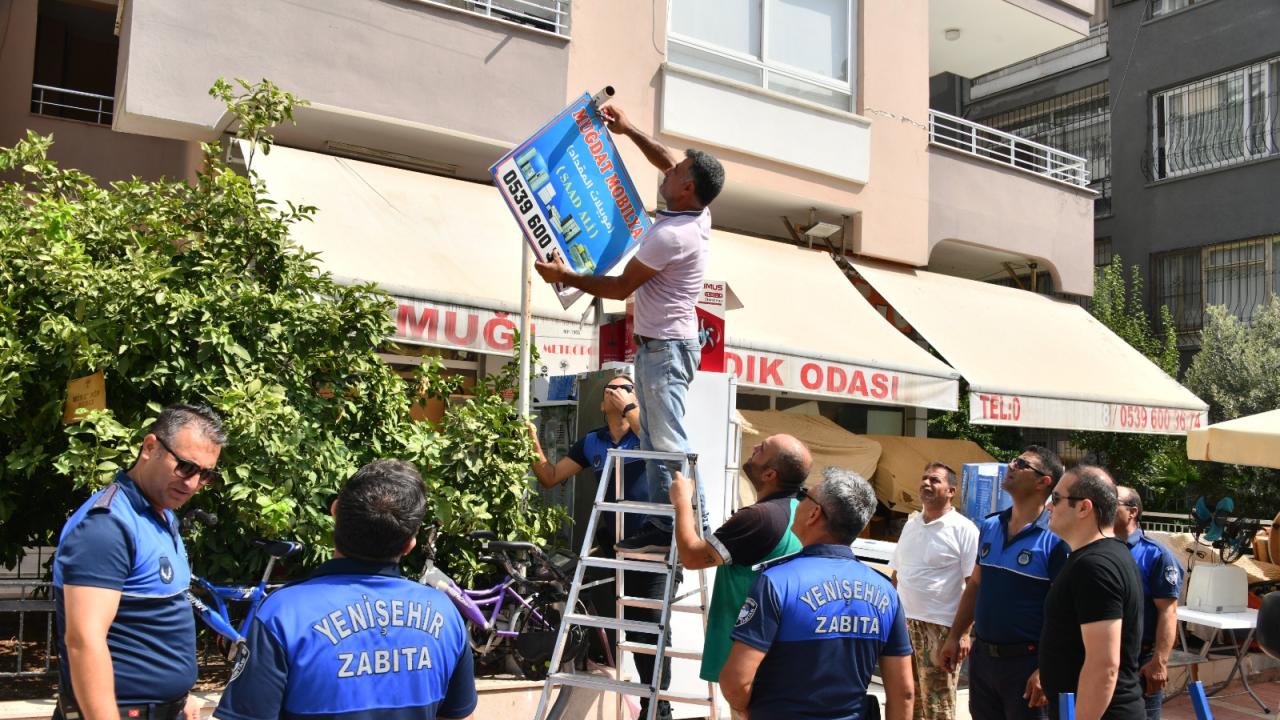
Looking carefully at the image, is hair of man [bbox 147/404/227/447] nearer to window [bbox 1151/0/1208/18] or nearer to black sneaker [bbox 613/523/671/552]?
black sneaker [bbox 613/523/671/552]

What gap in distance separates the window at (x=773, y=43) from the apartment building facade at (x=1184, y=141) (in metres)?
9.86

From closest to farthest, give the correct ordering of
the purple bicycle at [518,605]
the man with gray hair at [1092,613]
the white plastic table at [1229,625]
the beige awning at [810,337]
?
the man with gray hair at [1092,613], the purple bicycle at [518,605], the white plastic table at [1229,625], the beige awning at [810,337]


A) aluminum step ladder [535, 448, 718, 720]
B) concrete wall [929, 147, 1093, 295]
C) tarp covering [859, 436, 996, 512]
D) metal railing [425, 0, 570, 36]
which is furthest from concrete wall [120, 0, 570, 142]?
aluminum step ladder [535, 448, 718, 720]

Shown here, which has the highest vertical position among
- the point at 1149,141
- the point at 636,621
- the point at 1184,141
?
the point at 1149,141

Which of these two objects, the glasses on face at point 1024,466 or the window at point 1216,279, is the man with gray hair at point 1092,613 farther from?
the window at point 1216,279

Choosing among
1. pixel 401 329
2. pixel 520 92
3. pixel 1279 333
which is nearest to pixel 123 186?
pixel 401 329

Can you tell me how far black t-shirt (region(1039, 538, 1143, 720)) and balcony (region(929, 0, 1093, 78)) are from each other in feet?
44.1

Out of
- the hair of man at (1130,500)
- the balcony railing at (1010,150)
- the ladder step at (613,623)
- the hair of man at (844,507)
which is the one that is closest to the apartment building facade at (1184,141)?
the balcony railing at (1010,150)

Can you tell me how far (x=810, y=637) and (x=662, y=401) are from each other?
1.97m

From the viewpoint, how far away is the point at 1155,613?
18.1 ft

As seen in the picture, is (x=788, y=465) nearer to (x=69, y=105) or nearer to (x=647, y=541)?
(x=647, y=541)

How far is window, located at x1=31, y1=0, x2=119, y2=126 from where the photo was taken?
15.5 meters

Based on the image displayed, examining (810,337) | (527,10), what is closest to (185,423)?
(810,337)

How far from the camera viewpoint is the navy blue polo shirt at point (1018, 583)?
5.11 m
